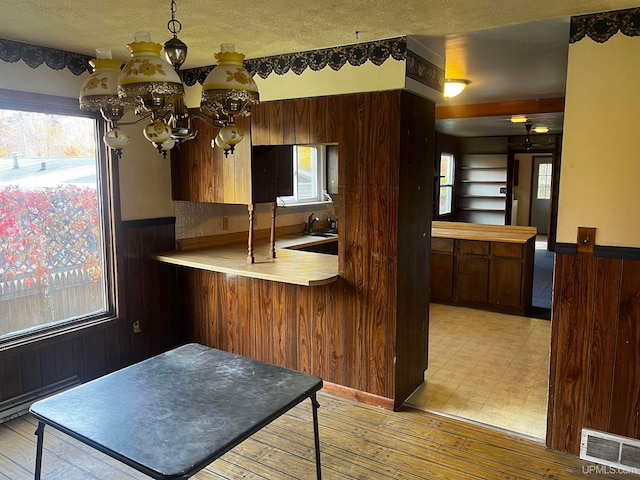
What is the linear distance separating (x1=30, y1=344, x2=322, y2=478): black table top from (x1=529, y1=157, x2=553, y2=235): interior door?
10.6 metres

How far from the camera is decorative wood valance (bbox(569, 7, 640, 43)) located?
2266 millimetres

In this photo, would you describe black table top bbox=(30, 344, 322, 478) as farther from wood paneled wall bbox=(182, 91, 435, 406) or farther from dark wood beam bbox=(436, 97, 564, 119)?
dark wood beam bbox=(436, 97, 564, 119)

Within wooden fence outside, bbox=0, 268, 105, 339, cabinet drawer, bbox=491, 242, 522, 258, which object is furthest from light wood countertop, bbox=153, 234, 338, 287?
cabinet drawer, bbox=491, 242, 522, 258

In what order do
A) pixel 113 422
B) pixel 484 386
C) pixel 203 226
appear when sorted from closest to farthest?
1. pixel 113 422
2. pixel 484 386
3. pixel 203 226

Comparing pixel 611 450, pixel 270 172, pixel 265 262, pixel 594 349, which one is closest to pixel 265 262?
pixel 265 262

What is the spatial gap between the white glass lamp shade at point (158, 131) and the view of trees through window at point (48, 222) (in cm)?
167

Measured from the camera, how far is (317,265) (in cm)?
343

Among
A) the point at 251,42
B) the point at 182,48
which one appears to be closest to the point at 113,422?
the point at 182,48

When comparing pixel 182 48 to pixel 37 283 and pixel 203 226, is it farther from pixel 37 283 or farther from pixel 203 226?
pixel 203 226

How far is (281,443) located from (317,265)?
1.22 meters

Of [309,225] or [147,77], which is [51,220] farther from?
[309,225]

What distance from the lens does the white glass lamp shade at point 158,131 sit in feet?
5.98

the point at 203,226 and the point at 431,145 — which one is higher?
the point at 431,145

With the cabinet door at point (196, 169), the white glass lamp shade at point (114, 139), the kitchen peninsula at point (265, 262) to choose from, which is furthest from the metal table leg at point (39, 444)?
the cabinet door at point (196, 169)
